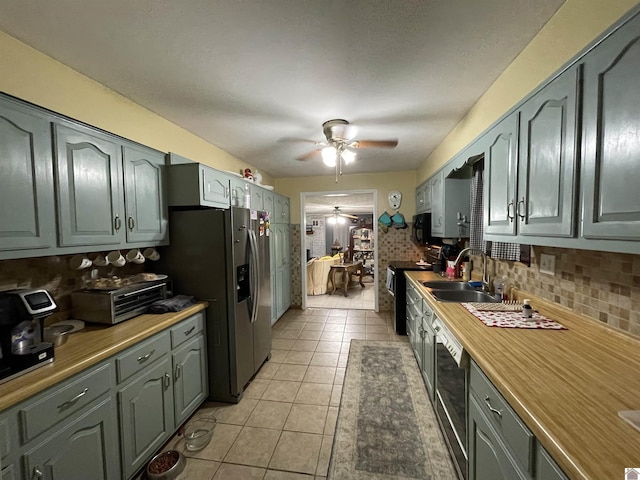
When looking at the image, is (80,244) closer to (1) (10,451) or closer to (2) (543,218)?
(1) (10,451)

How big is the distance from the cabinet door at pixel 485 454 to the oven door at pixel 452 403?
0.38 feet

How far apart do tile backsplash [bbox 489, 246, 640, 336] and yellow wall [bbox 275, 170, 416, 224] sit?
273 centimetres

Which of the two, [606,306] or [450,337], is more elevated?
[606,306]

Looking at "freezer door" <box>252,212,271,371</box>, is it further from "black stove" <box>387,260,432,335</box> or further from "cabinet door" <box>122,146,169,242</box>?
"black stove" <box>387,260,432,335</box>

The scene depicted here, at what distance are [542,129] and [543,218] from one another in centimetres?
40

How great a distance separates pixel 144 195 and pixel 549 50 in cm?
259

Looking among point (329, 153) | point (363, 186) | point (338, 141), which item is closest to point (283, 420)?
point (329, 153)

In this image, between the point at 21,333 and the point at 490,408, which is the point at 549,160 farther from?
the point at 21,333

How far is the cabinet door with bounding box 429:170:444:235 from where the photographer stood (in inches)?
112

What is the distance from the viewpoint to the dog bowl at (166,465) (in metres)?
1.50

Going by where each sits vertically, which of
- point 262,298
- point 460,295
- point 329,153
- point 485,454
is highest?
point 329,153

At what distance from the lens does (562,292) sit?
1.51 m

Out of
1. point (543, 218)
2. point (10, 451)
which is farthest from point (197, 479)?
point (543, 218)

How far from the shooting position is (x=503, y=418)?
93cm
